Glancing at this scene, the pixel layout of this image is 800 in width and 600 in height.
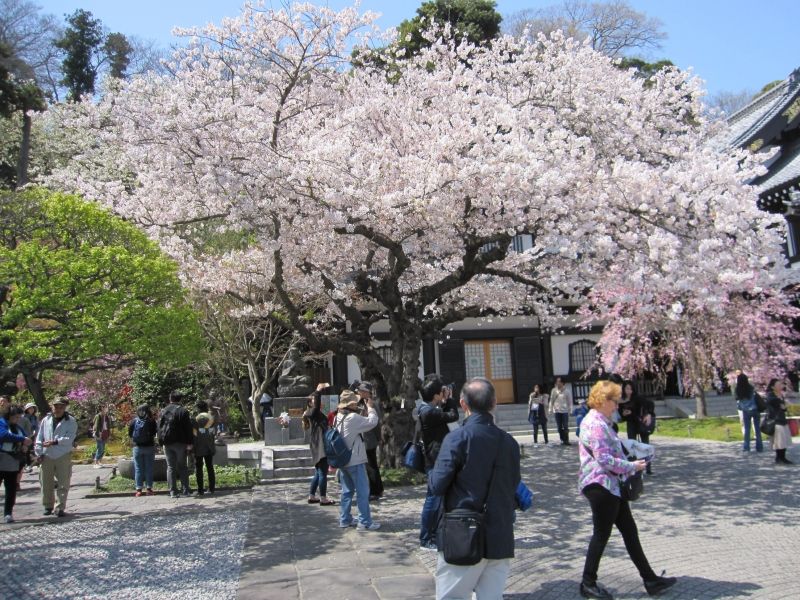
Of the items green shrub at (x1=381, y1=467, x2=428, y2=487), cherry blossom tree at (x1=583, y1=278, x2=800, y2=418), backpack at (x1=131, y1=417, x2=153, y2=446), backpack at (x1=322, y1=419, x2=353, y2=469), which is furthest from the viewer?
cherry blossom tree at (x1=583, y1=278, x2=800, y2=418)

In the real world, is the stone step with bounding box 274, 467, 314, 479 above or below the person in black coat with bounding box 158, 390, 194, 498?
below

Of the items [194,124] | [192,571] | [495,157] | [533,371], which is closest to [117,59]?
[533,371]

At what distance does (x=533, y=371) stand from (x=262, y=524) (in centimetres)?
1689

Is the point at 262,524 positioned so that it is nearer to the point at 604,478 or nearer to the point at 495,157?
the point at 604,478

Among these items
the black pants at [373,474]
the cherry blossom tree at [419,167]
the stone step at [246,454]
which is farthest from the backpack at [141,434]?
the black pants at [373,474]

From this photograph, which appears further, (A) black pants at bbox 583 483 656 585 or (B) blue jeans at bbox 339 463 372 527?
(B) blue jeans at bbox 339 463 372 527

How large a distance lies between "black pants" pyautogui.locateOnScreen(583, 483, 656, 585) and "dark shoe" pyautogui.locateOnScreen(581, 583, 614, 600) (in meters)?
0.03

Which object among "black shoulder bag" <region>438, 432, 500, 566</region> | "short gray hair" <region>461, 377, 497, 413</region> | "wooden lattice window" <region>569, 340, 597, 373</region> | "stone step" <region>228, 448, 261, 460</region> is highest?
"wooden lattice window" <region>569, 340, 597, 373</region>

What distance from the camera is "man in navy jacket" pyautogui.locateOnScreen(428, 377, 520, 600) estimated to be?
3.84 meters

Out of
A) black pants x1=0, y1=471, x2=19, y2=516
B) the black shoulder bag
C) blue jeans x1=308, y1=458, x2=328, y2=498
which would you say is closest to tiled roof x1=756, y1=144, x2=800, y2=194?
blue jeans x1=308, y1=458, x2=328, y2=498

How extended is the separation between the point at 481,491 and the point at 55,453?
7387 mm

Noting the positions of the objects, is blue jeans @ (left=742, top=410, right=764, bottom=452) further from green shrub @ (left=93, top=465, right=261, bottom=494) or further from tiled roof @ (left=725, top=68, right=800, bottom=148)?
tiled roof @ (left=725, top=68, right=800, bottom=148)

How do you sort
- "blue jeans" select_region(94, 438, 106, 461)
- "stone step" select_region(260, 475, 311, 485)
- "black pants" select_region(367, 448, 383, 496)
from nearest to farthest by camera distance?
1. "black pants" select_region(367, 448, 383, 496)
2. "stone step" select_region(260, 475, 311, 485)
3. "blue jeans" select_region(94, 438, 106, 461)

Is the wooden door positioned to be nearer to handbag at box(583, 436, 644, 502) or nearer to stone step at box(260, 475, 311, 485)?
stone step at box(260, 475, 311, 485)
